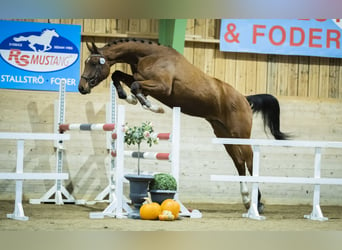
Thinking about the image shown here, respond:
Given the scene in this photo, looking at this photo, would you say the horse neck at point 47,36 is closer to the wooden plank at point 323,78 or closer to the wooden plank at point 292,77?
the wooden plank at point 292,77

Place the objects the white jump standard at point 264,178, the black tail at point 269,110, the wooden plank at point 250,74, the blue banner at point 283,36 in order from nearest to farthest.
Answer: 1. the white jump standard at point 264,178
2. the black tail at point 269,110
3. the blue banner at point 283,36
4. the wooden plank at point 250,74

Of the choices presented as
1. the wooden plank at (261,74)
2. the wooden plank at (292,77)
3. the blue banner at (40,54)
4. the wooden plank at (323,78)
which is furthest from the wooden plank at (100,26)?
the wooden plank at (323,78)

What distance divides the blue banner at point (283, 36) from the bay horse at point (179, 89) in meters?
0.88

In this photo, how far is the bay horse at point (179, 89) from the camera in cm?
480

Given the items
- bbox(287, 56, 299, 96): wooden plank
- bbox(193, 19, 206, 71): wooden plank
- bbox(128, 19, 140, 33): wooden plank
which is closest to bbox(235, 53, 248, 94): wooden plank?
bbox(193, 19, 206, 71): wooden plank

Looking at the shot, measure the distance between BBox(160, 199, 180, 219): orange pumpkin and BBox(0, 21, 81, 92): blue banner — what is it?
1.95 meters

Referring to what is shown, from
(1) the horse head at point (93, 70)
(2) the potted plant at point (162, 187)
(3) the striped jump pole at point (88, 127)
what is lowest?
(2) the potted plant at point (162, 187)

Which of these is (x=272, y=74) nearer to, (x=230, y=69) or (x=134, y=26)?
(x=230, y=69)

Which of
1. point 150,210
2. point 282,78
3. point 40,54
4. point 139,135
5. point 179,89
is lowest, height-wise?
point 150,210

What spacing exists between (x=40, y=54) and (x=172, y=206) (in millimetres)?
2335

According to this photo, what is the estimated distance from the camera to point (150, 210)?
4.21 meters

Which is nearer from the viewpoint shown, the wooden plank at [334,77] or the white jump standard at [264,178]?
the white jump standard at [264,178]

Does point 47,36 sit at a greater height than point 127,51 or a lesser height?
greater

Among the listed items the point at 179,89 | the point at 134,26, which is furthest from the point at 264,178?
the point at 134,26
